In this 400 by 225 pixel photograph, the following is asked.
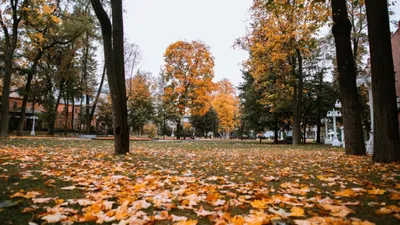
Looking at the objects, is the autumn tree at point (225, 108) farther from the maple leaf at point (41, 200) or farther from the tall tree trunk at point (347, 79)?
the maple leaf at point (41, 200)

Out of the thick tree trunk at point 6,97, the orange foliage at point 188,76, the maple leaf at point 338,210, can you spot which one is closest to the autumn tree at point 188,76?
the orange foliage at point 188,76

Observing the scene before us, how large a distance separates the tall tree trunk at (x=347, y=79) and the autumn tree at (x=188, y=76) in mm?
22027

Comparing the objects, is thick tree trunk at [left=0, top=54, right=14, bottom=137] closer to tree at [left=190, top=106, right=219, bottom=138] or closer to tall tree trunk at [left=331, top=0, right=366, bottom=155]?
tall tree trunk at [left=331, top=0, right=366, bottom=155]

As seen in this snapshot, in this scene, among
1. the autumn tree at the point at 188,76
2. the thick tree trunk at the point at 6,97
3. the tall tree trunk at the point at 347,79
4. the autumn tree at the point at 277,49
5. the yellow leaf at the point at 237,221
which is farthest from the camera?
the autumn tree at the point at 188,76

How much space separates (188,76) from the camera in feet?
101

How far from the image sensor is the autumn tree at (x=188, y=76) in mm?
30656

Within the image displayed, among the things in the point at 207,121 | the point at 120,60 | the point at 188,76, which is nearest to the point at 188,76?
the point at 188,76

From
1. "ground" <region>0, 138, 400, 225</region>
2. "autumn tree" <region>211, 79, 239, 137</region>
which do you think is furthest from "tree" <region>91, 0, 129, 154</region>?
"autumn tree" <region>211, 79, 239, 137</region>

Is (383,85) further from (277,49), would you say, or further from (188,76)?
(188,76)

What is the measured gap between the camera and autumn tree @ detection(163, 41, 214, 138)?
30.7 m

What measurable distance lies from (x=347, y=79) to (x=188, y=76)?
75.7 ft

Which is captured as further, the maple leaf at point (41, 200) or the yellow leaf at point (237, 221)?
the maple leaf at point (41, 200)

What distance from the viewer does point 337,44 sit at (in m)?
8.95

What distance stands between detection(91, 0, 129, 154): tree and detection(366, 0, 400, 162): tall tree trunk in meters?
7.29
